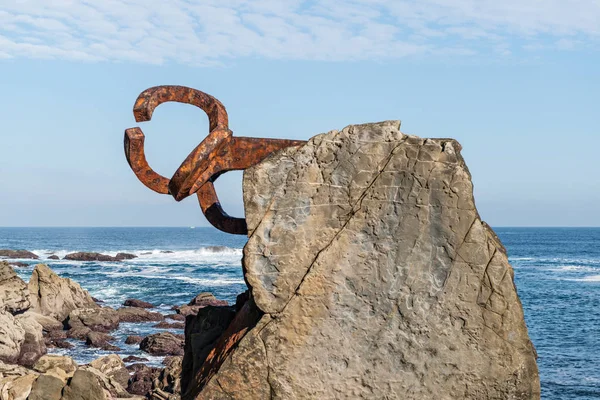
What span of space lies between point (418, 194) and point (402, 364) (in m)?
1.15

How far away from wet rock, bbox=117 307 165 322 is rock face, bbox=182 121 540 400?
25.6 meters

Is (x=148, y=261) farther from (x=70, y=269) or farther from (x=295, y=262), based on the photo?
(x=295, y=262)

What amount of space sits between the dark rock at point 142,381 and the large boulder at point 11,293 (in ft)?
17.4

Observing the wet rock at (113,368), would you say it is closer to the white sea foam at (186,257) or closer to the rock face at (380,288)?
the rock face at (380,288)

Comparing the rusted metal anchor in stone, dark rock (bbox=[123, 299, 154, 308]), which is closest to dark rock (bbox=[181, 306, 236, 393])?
the rusted metal anchor in stone

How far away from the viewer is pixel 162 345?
908 inches

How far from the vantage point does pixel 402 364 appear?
500 cm

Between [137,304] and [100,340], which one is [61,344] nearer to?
[100,340]

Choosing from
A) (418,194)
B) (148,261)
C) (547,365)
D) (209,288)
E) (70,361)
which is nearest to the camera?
(418,194)

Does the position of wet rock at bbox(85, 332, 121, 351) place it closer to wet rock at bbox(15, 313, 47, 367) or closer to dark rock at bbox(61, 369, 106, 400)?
wet rock at bbox(15, 313, 47, 367)

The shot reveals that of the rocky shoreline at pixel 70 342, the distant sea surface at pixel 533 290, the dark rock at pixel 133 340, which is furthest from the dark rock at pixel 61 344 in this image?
the dark rock at pixel 133 340

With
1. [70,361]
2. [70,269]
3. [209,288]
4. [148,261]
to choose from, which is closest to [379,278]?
[70,361]

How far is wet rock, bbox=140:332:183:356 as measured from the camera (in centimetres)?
2278

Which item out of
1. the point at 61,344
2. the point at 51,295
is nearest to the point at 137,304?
the point at 51,295
